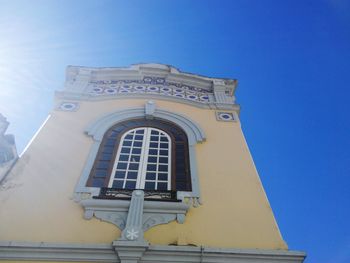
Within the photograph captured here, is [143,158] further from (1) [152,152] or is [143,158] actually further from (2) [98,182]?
(2) [98,182]

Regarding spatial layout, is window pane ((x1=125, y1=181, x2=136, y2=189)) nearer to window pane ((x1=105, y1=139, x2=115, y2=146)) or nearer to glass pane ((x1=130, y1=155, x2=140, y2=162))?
glass pane ((x1=130, y1=155, x2=140, y2=162))

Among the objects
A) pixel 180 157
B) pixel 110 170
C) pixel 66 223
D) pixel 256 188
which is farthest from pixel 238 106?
pixel 66 223

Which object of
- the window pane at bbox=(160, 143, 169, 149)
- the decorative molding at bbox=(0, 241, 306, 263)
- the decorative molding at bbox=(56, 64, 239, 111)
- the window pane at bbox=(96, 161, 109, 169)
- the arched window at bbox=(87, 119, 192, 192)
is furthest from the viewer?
the decorative molding at bbox=(56, 64, 239, 111)

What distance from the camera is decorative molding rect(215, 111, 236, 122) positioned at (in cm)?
1037

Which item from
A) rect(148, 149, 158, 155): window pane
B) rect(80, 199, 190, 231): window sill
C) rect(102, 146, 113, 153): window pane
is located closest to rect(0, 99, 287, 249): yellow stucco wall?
rect(80, 199, 190, 231): window sill

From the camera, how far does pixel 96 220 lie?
252 inches

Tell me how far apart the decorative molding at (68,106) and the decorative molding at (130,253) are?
5.28 meters

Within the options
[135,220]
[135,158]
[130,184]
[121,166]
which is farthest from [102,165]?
[135,220]

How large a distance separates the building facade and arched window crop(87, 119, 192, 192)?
0.08ft

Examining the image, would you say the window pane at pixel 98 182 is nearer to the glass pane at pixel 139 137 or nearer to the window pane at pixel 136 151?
the window pane at pixel 136 151

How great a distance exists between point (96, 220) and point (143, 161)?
227cm

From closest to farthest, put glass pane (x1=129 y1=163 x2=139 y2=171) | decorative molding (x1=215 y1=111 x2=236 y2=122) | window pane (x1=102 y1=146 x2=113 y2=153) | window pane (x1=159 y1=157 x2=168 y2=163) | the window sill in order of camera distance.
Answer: the window sill, glass pane (x1=129 y1=163 x2=139 y2=171), window pane (x1=159 y1=157 x2=168 y2=163), window pane (x1=102 y1=146 x2=113 y2=153), decorative molding (x1=215 y1=111 x2=236 y2=122)

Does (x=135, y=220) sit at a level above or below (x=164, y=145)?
below

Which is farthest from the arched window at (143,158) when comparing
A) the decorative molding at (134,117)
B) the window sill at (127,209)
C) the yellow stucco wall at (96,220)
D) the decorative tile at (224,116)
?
the decorative tile at (224,116)
